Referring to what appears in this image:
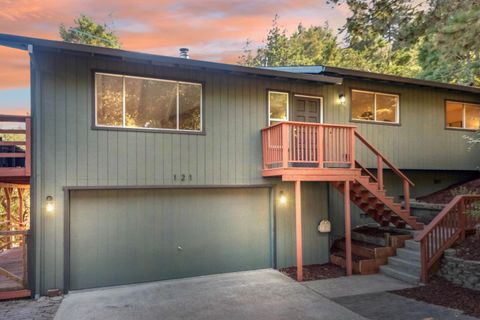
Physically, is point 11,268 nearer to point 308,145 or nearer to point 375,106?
point 308,145

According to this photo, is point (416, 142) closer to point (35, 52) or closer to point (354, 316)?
point (354, 316)

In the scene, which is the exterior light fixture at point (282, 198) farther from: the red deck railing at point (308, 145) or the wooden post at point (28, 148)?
the wooden post at point (28, 148)

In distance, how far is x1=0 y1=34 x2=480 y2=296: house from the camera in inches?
263

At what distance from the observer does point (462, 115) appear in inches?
463

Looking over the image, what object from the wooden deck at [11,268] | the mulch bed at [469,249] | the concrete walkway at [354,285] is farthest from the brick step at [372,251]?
the wooden deck at [11,268]

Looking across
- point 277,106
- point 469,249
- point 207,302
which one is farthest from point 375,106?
point 207,302

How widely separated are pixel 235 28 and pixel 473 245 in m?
10.3

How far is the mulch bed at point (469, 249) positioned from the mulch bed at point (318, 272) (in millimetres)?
2495

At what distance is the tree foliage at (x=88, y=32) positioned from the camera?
23469 millimetres

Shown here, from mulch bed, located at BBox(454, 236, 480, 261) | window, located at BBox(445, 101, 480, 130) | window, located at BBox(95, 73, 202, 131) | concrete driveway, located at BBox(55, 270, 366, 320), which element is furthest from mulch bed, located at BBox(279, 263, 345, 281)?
window, located at BBox(445, 101, 480, 130)

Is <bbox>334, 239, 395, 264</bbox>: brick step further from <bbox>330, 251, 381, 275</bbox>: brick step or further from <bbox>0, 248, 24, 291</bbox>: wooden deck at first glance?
<bbox>0, 248, 24, 291</bbox>: wooden deck

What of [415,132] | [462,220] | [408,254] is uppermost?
[415,132]

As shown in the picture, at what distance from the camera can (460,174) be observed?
12203 millimetres

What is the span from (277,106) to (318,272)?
4.28 m
